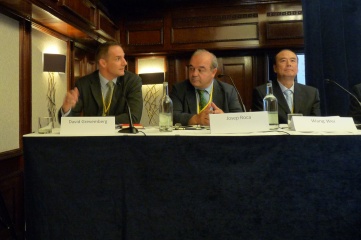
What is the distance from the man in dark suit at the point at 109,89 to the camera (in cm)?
207

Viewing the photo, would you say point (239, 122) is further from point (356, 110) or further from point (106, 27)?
point (106, 27)

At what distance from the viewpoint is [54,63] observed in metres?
3.33

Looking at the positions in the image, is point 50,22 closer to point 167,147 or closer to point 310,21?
point 167,147

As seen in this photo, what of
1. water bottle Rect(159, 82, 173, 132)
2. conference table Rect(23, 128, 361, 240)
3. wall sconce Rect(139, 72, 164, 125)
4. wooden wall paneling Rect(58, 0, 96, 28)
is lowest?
conference table Rect(23, 128, 361, 240)

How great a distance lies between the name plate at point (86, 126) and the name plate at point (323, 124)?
0.76m

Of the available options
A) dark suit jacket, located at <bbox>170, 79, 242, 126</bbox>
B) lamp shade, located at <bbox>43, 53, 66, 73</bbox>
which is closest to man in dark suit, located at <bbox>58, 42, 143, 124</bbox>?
dark suit jacket, located at <bbox>170, 79, 242, 126</bbox>

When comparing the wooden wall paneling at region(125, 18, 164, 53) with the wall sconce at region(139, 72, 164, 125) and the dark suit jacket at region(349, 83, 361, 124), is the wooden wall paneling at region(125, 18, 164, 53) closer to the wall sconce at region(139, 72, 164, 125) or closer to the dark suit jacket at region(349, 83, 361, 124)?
the wall sconce at region(139, 72, 164, 125)

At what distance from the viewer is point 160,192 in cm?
121

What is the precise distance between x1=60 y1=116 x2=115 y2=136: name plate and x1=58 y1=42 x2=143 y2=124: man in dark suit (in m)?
0.69

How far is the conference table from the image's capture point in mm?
1172

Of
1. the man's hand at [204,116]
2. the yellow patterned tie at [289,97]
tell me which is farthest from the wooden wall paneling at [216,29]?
the man's hand at [204,116]

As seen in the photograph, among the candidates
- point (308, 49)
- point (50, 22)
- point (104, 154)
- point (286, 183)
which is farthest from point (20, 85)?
point (308, 49)

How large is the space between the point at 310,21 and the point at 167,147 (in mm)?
3320

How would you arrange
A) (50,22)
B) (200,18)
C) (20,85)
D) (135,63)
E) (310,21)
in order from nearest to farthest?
(20,85)
(50,22)
(310,21)
(200,18)
(135,63)
